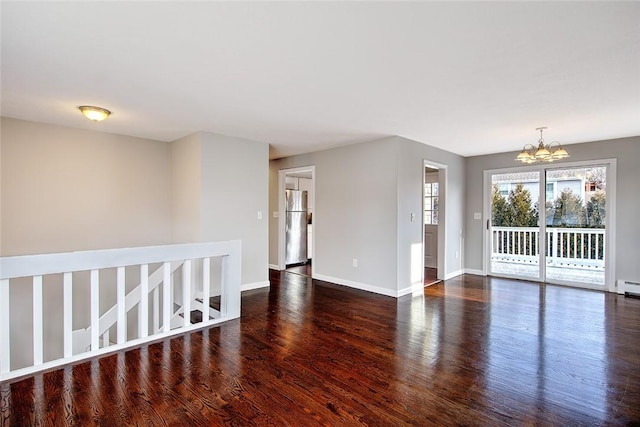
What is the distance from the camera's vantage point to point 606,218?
4.96m

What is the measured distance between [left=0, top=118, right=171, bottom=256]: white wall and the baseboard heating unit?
6.84 m

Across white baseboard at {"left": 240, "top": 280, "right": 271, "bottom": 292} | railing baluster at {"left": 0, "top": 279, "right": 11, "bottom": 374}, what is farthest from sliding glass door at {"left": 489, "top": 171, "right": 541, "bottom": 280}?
railing baluster at {"left": 0, "top": 279, "right": 11, "bottom": 374}

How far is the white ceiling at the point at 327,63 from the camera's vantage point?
5.75ft

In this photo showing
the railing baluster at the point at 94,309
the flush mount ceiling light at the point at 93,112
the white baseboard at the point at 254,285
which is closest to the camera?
the railing baluster at the point at 94,309

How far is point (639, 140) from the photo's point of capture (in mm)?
4672

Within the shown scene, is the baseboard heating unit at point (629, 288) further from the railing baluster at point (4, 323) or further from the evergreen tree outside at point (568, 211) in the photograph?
the railing baluster at point (4, 323)

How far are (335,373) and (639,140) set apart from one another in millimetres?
5469

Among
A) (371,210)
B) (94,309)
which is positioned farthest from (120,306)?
(371,210)

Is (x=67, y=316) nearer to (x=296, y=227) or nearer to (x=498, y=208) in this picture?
(x=296, y=227)

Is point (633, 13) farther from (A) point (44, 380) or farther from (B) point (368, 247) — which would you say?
(A) point (44, 380)

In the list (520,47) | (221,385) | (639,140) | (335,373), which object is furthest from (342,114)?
(639,140)

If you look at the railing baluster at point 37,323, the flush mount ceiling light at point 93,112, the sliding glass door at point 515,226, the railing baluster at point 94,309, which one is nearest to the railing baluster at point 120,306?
the railing baluster at point 94,309

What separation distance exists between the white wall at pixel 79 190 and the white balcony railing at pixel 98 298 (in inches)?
20.7

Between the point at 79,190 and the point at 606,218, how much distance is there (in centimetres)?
761
